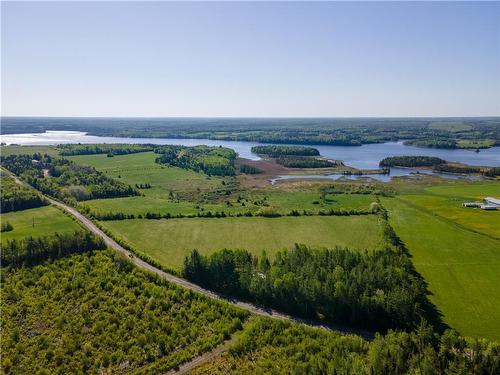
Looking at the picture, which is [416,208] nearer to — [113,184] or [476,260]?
[476,260]

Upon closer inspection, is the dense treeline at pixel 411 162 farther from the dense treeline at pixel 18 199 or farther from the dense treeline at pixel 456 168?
the dense treeline at pixel 18 199

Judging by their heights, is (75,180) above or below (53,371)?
above

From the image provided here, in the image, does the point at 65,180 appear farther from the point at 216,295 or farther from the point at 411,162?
the point at 411,162

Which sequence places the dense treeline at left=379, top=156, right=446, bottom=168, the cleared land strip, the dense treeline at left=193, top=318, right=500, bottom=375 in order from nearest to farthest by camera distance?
the dense treeline at left=193, top=318, right=500, bottom=375 → the cleared land strip → the dense treeline at left=379, top=156, right=446, bottom=168

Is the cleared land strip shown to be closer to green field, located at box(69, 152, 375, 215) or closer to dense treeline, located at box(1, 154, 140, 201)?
green field, located at box(69, 152, 375, 215)

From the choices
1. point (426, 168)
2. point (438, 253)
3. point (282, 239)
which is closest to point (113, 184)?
point (282, 239)

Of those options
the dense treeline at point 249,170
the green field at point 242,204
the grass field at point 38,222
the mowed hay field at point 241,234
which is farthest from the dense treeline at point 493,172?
the grass field at point 38,222

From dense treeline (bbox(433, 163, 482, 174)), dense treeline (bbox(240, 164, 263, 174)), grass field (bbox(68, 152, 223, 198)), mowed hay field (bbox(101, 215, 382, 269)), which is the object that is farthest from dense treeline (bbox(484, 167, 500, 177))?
grass field (bbox(68, 152, 223, 198))
